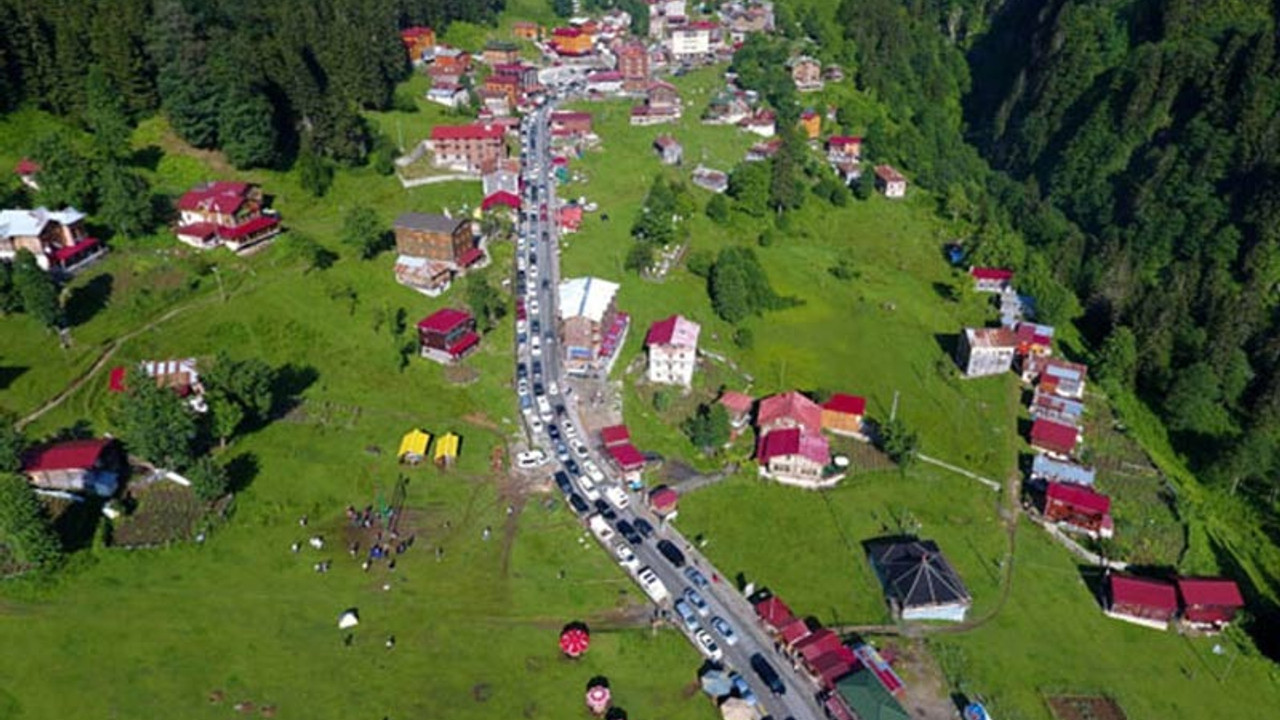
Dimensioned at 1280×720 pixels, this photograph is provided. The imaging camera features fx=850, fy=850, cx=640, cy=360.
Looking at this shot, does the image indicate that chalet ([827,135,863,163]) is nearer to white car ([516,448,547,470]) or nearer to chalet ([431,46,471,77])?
chalet ([431,46,471,77])

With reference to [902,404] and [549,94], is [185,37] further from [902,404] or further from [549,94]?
[902,404]

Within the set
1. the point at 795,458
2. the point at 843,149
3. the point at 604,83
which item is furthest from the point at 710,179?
the point at 795,458

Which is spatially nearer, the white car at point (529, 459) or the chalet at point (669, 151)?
the white car at point (529, 459)

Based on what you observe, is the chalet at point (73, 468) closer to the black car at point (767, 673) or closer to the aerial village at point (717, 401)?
the aerial village at point (717, 401)

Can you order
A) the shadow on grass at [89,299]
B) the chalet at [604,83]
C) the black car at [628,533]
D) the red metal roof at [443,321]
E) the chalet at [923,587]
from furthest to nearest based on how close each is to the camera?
1. the chalet at [604,83]
2. the red metal roof at [443,321]
3. the shadow on grass at [89,299]
4. the black car at [628,533]
5. the chalet at [923,587]

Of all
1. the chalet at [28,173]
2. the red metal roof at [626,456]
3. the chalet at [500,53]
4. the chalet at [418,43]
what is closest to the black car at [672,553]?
the red metal roof at [626,456]

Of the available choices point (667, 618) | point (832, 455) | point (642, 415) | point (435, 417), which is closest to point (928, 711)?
point (667, 618)

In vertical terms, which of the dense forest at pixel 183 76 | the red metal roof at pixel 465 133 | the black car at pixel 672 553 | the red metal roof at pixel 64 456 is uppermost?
the dense forest at pixel 183 76
